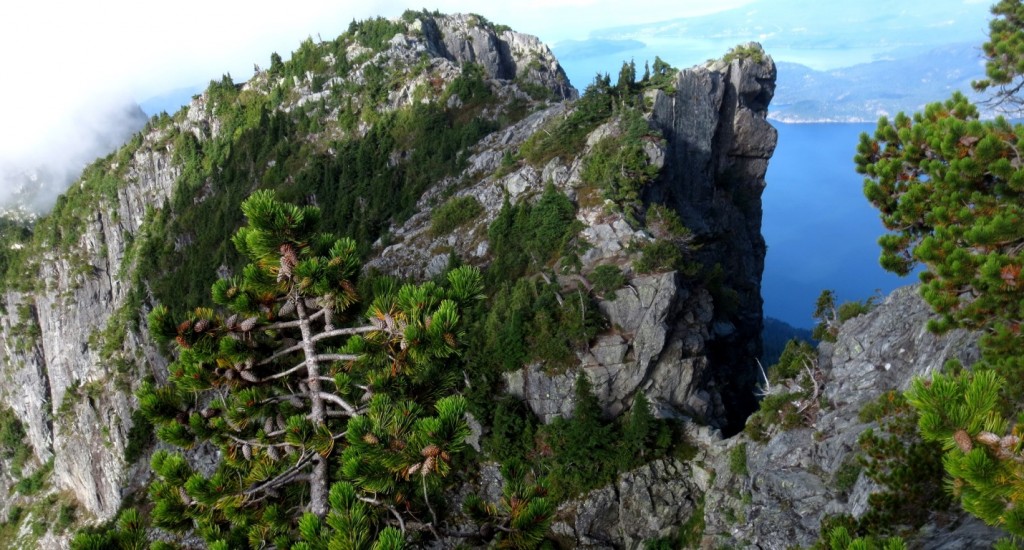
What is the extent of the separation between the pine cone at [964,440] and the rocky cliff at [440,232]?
65.8 ft

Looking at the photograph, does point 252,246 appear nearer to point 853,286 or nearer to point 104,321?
point 104,321

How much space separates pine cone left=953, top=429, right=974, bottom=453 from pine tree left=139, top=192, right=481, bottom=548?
13.2 feet

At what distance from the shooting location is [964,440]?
408 centimetres

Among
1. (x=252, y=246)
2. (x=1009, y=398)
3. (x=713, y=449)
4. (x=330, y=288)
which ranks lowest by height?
(x=713, y=449)

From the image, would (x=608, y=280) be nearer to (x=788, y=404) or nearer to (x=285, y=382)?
(x=788, y=404)

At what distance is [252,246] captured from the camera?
5719 mm

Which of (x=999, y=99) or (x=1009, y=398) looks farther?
(x=999, y=99)

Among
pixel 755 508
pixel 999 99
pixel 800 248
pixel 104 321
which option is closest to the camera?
pixel 999 99

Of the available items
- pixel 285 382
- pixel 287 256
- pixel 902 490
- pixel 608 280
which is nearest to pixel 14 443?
pixel 608 280

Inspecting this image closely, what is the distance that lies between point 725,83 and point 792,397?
28771mm

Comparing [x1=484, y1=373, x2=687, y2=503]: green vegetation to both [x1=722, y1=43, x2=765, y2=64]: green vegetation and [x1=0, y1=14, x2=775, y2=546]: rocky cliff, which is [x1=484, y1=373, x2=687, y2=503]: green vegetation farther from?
[x1=722, y1=43, x2=765, y2=64]: green vegetation

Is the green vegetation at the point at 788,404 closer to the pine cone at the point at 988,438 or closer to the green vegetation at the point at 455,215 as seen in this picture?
the pine cone at the point at 988,438

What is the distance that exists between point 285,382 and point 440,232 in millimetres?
31595

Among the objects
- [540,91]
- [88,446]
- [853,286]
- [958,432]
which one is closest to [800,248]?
[853,286]
